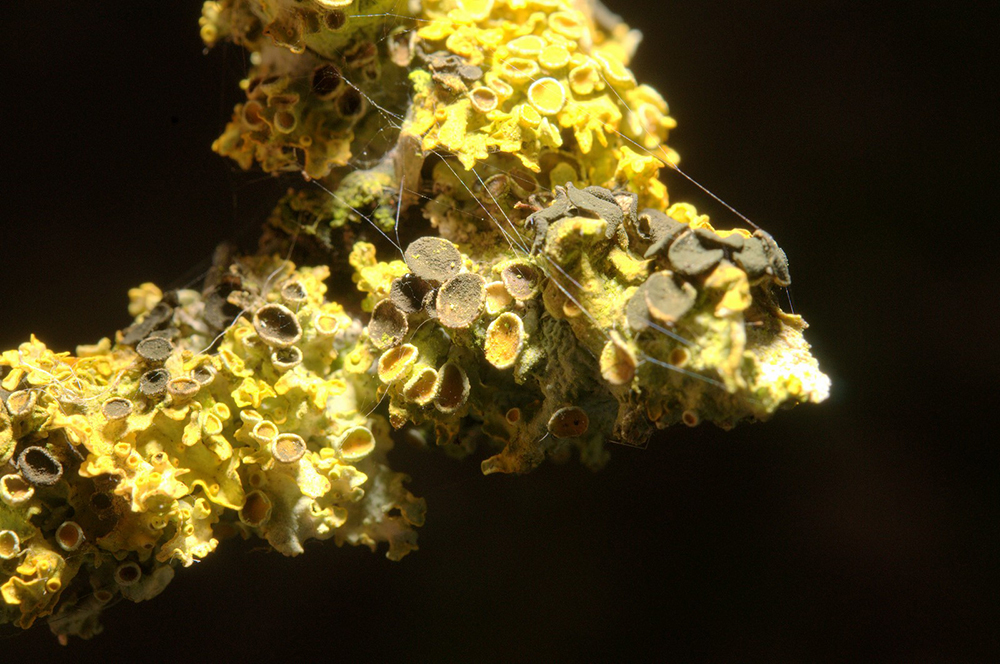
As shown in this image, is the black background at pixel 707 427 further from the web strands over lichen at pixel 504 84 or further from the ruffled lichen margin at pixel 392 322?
the web strands over lichen at pixel 504 84

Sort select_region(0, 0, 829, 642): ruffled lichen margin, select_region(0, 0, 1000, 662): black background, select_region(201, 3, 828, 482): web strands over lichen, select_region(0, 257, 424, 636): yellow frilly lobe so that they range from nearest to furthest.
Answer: select_region(0, 0, 829, 642): ruffled lichen margin
select_region(0, 257, 424, 636): yellow frilly lobe
select_region(201, 3, 828, 482): web strands over lichen
select_region(0, 0, 1000, 662): black background

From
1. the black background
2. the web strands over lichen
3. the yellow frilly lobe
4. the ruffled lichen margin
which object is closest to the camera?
the ruffled lichen margin

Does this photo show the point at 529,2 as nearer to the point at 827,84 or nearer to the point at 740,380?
the point at 827,84

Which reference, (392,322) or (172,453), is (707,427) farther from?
(172,453)

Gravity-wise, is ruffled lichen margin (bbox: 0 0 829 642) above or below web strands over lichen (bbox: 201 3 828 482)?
below

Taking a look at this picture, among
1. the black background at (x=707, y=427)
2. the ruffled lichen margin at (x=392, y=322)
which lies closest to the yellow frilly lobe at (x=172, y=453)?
the ruffled lichen margin at (x=392, y=322)

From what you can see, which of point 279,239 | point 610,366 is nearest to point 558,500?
point 610,366

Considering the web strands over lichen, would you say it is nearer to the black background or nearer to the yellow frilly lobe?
the black background

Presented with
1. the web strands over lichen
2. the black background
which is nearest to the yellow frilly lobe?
the black background
